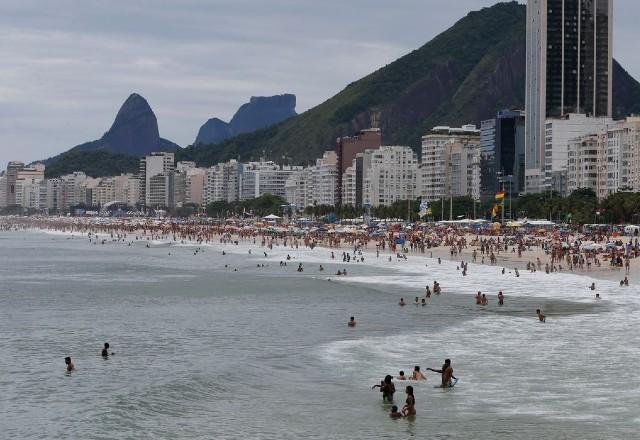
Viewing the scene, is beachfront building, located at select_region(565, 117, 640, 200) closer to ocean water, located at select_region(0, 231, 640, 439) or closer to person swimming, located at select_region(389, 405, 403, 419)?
ocean water, located at select_region(0, 231, 640, 439)

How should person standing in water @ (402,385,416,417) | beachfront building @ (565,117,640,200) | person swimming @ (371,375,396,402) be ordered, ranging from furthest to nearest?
beachfront building @ (565,117,640,200), person swimming @ (371,375,396,402), person standing in water @ (402,385,416,417)

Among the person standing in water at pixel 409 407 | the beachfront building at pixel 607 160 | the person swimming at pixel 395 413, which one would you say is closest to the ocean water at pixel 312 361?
the person swimming at pixel 395 413

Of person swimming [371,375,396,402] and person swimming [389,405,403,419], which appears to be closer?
person swimming [389,405,403,419]

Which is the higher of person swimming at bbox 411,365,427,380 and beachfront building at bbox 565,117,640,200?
beachfront building at bbox 565,117,640,200

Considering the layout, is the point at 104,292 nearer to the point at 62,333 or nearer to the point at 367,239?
the point at 62,333

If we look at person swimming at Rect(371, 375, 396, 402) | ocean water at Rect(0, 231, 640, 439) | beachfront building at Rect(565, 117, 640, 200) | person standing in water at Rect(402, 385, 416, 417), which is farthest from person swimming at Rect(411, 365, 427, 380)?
beachfront building at Rect(565, 117, 640, 200)

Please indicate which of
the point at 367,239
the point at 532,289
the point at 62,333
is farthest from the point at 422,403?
the point at 367,239

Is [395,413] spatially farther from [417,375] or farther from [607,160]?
[607,160]

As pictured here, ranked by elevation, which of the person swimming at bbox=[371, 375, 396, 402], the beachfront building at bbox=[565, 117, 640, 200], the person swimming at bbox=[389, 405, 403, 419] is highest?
the beachfront building at bbox=[565, 117, 640, 200]
